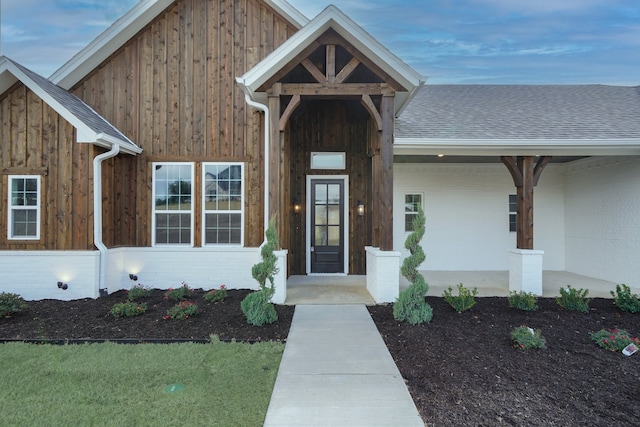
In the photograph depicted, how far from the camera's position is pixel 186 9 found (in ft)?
24.8

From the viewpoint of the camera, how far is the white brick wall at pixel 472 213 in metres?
9.86

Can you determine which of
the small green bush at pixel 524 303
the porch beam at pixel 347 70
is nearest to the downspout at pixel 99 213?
the porch beam at pixel 347 70

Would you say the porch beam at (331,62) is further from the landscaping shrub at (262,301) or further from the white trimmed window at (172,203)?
the white trimmed window at (172,203)

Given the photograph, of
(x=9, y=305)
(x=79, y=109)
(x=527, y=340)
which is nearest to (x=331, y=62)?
(x=79, y=109)

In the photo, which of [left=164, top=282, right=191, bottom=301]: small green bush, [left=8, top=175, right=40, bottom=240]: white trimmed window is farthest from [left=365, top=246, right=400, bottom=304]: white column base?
[left=8, top=175, right=40, bottom=240]: white trimmed window

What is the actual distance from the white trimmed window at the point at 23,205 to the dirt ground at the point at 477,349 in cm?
152

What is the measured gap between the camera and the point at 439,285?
7801 mm

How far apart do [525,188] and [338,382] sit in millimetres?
5883

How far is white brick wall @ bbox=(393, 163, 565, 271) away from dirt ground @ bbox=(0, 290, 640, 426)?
3474 mm

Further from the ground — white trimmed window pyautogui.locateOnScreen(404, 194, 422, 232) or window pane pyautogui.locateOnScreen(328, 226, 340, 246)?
white trimmed window pyautogui.locateOnScreen(404, 194, 422, 232)

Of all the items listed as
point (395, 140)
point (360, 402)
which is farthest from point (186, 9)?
point (360, 402)

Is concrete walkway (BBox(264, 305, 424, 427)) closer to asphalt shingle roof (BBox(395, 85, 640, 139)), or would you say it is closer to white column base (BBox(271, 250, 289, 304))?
white column base (BBox(271, 250, 289, 304))

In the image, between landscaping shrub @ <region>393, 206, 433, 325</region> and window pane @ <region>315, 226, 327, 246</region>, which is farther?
window pane @ <region>315, 226, 327, 246</region>

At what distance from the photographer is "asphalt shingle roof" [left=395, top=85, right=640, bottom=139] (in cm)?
730
